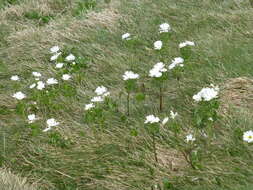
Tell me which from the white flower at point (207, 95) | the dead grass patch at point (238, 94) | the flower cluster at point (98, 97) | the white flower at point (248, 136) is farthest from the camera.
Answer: the dead grass patch at point (238, 94)

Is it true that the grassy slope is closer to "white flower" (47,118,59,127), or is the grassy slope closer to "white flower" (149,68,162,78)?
"white flower" (47,118,59,127)

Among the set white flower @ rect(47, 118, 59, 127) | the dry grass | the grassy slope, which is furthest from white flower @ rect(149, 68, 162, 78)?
the dry grass

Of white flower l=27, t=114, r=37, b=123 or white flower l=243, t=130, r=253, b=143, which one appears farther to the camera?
white flower l=27, t=114, r=37, b=123

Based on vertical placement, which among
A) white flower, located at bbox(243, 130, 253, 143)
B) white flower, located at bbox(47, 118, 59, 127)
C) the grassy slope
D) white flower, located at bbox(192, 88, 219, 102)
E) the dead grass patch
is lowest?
the grassy slope

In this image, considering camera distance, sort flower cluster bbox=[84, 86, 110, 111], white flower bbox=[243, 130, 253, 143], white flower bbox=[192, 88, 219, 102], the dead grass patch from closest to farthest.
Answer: white flower bbox=[243, 130, 253, 143] < white flower bbox=[192, 88, 219, 102] < flower cluster bbox=[84, 86, 110, 111] < the dead grass patch

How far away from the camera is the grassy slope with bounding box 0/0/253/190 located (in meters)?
3.70

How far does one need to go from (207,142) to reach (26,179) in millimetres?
1269

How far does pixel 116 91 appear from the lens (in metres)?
4.71

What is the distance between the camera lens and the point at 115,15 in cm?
623

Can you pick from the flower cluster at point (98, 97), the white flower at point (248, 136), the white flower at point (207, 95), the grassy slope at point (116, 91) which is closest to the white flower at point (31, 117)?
the grassy slope at point (116, 91)

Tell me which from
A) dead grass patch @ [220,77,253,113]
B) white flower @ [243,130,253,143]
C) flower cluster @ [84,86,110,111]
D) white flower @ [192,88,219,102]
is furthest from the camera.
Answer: dead grass patch @ [220,77,253,113]

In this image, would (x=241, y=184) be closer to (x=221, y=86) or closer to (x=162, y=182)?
(x=162, y=182)

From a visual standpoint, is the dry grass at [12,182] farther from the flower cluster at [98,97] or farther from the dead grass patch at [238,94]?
the dead grass patch at [238,94]

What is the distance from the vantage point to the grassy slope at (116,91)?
3.70 metres
